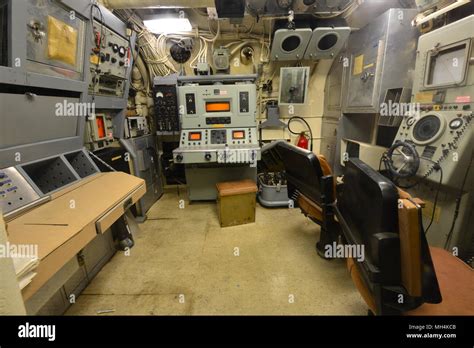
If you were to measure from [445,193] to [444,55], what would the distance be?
40.2 inches

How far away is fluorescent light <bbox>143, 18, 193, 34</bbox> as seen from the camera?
8.54 feet

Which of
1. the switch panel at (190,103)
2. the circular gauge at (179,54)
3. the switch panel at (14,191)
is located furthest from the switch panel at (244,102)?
the switch panel at (14,191)

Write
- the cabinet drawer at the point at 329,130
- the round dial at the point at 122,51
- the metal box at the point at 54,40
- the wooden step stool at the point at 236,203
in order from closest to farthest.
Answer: the metal box at the point at 54,40, the round dial at the point at 122,51, the wooden step stool at the point at 236,203, the cabinet drawer at the point at 329,130

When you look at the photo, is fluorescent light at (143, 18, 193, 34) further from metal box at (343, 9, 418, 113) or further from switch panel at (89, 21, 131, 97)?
metal box at (343, 9, 418, 113)

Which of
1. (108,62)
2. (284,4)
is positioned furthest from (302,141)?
(108,62)

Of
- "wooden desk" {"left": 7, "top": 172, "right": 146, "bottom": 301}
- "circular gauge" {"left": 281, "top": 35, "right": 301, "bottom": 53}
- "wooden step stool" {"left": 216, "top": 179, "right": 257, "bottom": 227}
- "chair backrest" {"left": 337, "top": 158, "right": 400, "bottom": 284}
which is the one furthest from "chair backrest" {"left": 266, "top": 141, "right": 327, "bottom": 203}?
"circular gauge" {"left": 281, "top": 35, "right": 301, "bottom": 53}

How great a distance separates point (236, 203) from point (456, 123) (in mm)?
1955

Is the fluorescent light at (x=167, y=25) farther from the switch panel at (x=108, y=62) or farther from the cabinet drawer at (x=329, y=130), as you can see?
the cabinet drawer at (x=329, y=130)

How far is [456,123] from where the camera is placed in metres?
1.45

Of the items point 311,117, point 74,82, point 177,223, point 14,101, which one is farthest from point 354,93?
point 14,101

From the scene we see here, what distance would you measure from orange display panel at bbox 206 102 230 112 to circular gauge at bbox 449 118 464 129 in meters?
2.17

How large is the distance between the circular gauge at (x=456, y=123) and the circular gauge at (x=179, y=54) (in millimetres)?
3237

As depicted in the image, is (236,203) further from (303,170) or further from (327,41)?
(327,41)

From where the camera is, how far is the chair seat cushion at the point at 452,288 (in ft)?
3.03
